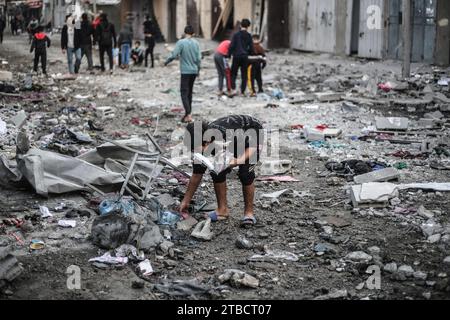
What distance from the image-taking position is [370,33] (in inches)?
730

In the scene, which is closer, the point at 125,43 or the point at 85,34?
the point at 85,34

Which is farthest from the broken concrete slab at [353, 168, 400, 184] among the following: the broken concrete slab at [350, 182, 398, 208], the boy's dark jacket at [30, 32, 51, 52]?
the boy's dark jacket at [30, 32, 51, 52]

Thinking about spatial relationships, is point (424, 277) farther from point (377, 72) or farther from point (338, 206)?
point (377, 72)

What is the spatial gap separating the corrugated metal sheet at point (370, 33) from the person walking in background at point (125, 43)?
688 centimetres

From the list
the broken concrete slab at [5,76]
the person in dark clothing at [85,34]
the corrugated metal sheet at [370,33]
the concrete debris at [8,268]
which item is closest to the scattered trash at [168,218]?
the concrete debris at [8,268]

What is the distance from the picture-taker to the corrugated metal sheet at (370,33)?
59.3 feet

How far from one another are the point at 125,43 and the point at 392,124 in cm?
1069

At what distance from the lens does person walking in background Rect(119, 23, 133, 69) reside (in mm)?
18438

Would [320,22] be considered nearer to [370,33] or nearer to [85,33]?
[370,33]

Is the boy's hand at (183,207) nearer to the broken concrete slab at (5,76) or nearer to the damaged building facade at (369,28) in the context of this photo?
the broken concrete slab at (5,76)

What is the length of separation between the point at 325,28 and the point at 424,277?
16.8 m

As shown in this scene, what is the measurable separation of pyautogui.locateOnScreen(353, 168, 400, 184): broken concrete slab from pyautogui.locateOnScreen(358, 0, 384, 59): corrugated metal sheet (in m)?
11.5

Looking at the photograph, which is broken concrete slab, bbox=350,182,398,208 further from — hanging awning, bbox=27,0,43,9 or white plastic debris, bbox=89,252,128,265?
hanging awning, bbox=27,0,43,9

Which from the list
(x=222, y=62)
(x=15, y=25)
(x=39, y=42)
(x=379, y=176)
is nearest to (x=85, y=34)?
(x=39, y=42)
